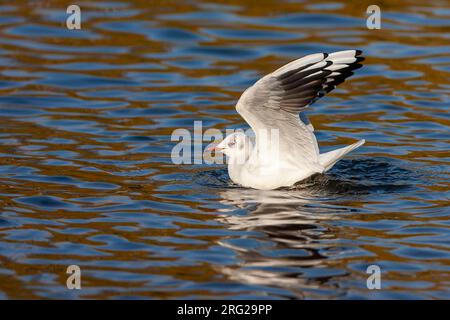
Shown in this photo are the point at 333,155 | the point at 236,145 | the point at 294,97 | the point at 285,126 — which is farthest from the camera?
the point at 236,145

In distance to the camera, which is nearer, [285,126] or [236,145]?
[285,126]

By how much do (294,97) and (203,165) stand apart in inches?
96.4

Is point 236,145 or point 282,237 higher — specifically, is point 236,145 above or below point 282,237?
above

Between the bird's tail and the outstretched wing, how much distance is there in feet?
0.29

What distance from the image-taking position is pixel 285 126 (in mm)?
10992

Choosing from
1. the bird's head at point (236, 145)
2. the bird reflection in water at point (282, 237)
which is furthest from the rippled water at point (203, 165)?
the bird's head at point (236, 145)

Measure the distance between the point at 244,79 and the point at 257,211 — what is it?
6289mm

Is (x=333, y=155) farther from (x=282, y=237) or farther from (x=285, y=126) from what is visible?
(x=282, y=237)

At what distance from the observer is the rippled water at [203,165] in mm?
8703

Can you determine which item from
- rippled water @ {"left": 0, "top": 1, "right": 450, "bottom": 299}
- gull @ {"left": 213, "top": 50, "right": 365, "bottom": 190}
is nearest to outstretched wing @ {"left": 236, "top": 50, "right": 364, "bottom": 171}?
gull @ {"left": 213, "top": 50, "right": 365, "bottom": 190}

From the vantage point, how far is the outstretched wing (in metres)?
10.3

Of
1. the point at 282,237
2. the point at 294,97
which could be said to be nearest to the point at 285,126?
the point at 294,97

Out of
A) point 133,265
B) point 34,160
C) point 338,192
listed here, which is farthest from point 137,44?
point 133,265
